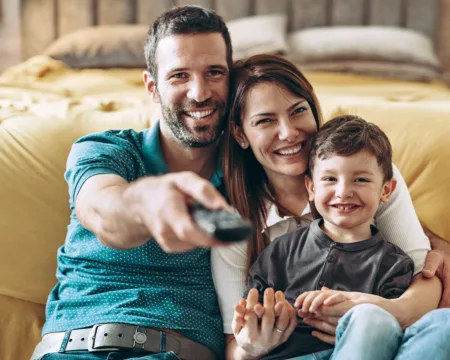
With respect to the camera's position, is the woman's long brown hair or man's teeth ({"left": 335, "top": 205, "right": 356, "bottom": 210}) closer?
man's teeth ({"left": 335, "top": 205, "right": 356, "bottom": 210})

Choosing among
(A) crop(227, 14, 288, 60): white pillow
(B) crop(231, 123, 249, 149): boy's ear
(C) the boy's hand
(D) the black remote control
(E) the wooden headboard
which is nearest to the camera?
(D) the black remote control

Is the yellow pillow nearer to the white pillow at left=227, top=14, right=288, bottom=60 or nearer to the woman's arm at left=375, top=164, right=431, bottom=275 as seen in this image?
the woman's arm at left=375, top=164, right=431, bottom=275

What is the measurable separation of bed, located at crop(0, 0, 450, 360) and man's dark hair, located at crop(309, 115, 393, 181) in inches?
13.5

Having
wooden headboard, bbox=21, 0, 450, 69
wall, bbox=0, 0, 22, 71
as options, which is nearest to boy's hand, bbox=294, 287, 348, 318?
wooden headboard, bbox=21, 0, 450, 69

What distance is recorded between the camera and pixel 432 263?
56.7 inches

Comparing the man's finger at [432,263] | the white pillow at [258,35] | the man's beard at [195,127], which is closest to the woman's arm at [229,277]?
the man's beard at [195,127]

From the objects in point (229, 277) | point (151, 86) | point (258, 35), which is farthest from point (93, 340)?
point (258, 35)

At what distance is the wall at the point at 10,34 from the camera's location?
3.90 m

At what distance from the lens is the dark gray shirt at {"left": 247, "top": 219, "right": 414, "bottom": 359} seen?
4.44 ft

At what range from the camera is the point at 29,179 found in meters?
1.76

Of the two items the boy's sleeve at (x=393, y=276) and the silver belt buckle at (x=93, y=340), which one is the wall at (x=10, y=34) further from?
the boy's sleeve at (x=393, y=276)

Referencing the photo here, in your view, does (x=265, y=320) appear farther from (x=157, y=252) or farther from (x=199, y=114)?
(x=199, y=114)

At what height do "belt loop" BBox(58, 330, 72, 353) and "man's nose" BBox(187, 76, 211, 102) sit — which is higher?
"man's nose" BBox(187, 76, 211, 102)

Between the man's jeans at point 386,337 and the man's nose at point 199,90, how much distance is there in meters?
0.57
